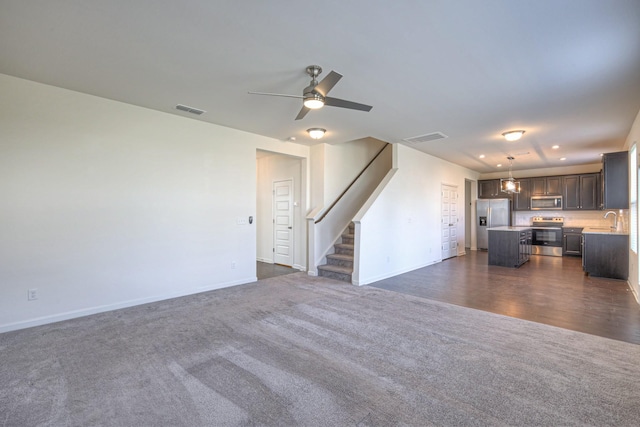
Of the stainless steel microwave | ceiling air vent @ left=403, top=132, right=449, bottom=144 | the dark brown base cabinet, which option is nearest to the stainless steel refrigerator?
the stainless steel microwave

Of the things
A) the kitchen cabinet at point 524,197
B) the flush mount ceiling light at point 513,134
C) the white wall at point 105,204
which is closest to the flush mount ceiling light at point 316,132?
the white wall at point 105,204

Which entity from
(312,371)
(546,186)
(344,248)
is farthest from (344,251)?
(546,186)

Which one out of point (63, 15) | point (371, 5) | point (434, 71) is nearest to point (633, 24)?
point (434, 71)

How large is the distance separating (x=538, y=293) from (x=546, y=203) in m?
5.92

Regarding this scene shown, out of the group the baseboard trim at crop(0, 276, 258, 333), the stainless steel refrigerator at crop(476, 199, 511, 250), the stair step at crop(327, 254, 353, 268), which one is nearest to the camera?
the baseboard trim at crop(0, 276, 258, 333)

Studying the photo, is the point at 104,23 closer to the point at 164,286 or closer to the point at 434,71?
the point at 434,71

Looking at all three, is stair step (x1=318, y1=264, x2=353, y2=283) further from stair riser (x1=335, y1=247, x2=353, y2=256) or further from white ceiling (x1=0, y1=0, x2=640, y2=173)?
white ceiling (x1=0, y1=0, x2=640, y2=173)

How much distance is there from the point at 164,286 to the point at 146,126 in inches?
92.2

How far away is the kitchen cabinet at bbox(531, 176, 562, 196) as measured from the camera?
9078 millimetres

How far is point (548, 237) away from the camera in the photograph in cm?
904

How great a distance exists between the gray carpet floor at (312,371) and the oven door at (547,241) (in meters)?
7.11

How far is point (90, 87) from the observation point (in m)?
3.53

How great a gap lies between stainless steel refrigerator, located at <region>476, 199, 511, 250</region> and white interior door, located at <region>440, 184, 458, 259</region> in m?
1.64

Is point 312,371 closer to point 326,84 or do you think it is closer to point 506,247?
point 326,84
